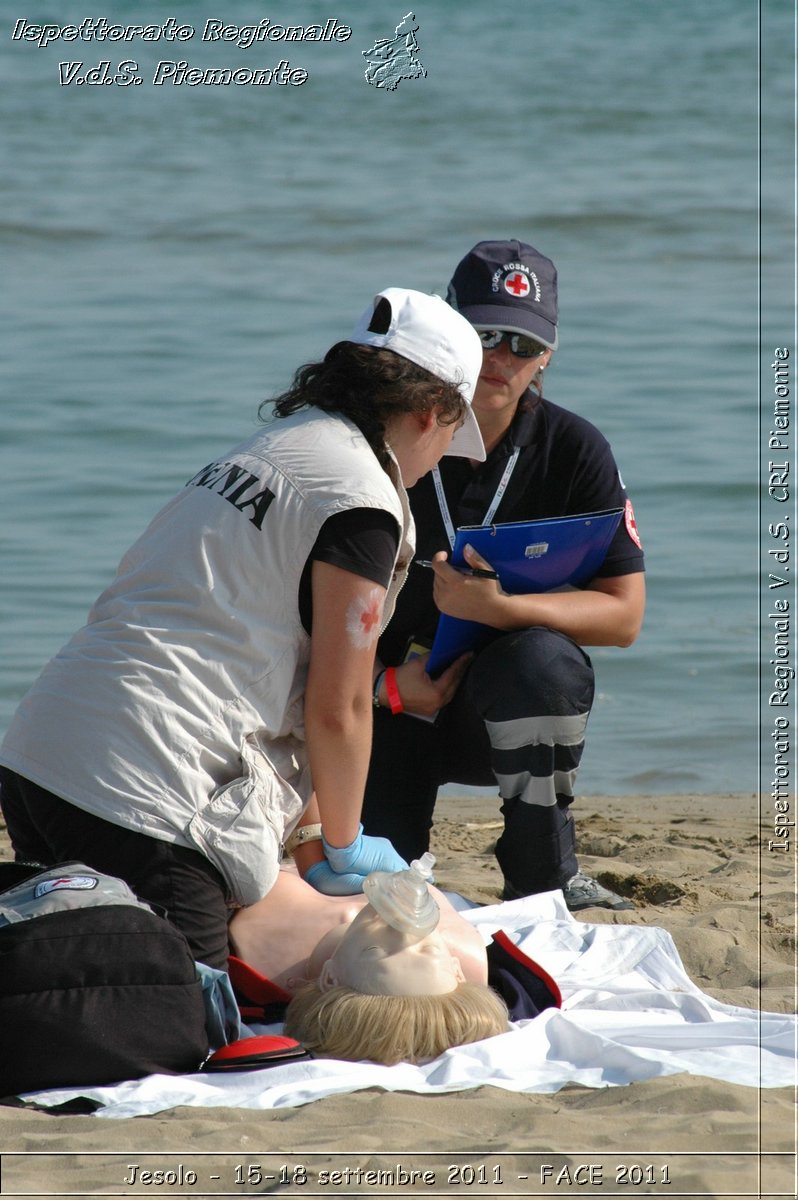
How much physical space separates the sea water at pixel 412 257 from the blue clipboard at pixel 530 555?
1.86 meters

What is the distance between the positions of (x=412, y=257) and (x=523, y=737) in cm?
938

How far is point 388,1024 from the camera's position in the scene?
9.78 feet

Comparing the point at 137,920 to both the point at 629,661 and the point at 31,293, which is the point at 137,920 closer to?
the point at 629,661

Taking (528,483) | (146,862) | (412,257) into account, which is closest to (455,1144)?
(146,862)

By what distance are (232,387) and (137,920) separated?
6.81 m

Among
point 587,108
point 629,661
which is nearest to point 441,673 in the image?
point 629,661

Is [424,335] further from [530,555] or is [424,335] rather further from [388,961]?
[388,961]

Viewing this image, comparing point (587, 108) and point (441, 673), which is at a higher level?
point (587, 108)

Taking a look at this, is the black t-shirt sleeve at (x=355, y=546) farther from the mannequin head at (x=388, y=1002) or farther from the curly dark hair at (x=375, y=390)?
the mannequin head at (x=388, y=1002)

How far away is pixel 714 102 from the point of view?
64.0 ft

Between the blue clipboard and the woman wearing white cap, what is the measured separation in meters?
0.68

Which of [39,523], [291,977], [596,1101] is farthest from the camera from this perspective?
[39,523]

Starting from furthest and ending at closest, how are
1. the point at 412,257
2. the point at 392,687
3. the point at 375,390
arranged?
the point at 412,257 → the point at 392,687 → the point at 375,390

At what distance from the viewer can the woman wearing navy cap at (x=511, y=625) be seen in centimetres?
396
